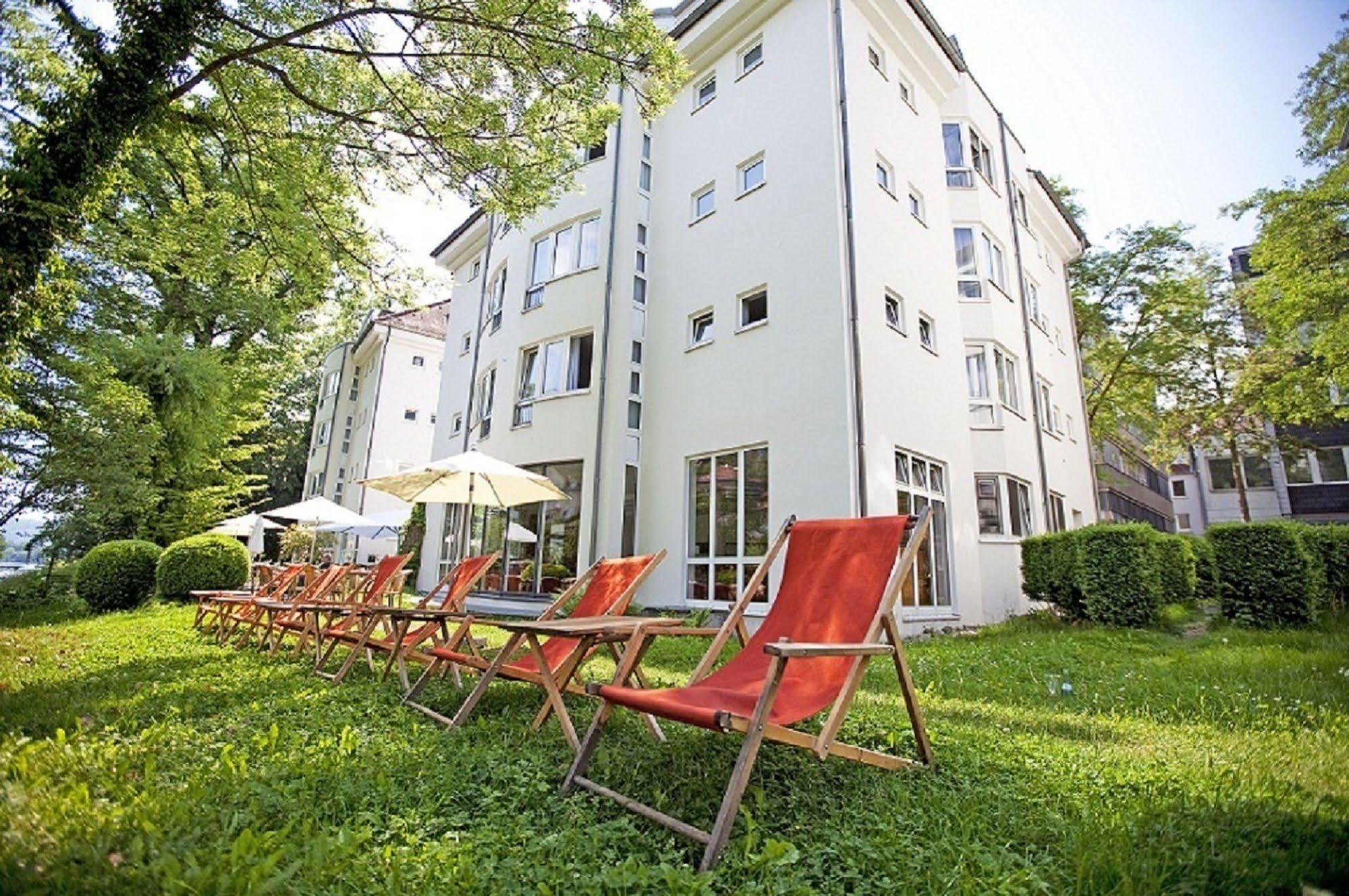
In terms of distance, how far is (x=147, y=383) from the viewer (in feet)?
52.3

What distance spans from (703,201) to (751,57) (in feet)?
9.68

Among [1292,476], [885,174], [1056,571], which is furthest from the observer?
[1292,476]

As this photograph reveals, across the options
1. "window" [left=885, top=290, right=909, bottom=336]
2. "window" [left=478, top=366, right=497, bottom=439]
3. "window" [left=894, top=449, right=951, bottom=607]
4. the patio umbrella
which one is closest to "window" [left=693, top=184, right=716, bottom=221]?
"window" [left=885, top=290, right=909, bottom=336]

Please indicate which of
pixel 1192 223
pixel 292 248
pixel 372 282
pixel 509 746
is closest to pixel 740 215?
pixel 372 282

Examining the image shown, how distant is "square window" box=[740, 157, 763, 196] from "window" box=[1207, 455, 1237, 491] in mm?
29049

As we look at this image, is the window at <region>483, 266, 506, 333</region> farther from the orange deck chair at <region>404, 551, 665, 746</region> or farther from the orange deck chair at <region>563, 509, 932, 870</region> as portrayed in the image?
the orange deck chair at <region>563, 509, 932, 870</region>

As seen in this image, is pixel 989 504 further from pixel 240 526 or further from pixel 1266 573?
pixel 240 526

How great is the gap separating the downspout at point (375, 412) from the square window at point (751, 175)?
18.8 meters

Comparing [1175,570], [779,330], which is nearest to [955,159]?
[779,330]

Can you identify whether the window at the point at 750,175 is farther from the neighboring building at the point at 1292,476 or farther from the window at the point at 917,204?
the neighboring building at the point at 1292,476

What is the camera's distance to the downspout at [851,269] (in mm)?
8992

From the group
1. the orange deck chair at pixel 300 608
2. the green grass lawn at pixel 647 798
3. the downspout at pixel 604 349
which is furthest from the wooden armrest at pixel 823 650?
the downspout at pixel 604 349

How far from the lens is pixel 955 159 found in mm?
14148

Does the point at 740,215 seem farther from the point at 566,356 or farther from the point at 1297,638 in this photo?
the point at 1297,638
